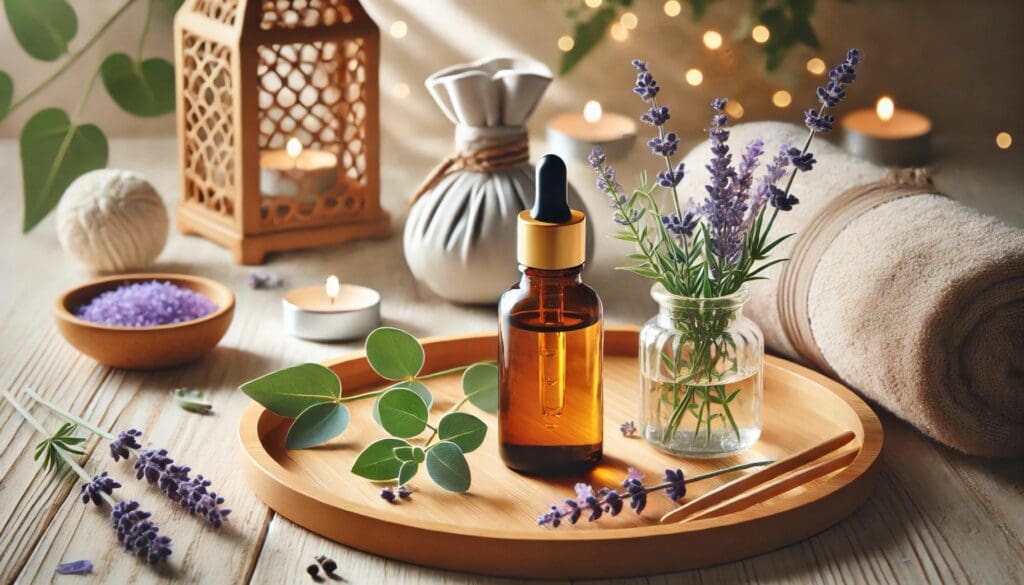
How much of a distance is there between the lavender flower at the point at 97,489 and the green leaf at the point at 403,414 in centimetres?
18

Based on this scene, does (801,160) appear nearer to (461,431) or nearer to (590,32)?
(461,431)

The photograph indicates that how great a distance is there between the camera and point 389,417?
2.67ft

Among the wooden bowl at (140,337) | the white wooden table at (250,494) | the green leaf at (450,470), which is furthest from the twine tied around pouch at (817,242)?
the wooden bowl at (140,337)

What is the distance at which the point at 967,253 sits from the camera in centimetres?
83

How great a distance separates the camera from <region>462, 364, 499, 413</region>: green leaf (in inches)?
35.0

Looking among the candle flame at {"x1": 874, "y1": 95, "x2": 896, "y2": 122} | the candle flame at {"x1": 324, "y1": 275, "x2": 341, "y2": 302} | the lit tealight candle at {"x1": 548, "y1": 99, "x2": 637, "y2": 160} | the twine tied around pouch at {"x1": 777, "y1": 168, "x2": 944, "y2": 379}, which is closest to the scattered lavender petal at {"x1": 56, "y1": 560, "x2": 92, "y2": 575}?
the candle flame at {"x1": 324, "y1": 275, "x2": 341, "y2": 302}

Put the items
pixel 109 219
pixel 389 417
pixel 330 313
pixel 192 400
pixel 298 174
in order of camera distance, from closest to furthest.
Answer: pixel 389 417 → pixel 192 400 → pixel 330 313 → pixel 109 219 → pixel 298 174

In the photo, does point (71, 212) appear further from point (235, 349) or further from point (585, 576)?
point (585, 576)

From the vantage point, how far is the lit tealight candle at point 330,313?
3.57 feet

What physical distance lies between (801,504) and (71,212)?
2.64ft

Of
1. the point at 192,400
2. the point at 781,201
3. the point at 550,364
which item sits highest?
the point at 781,201

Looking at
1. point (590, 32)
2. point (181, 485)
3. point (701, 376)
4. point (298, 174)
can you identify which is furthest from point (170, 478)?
point (590, 32)

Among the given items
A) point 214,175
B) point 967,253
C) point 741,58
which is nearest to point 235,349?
point 214,175

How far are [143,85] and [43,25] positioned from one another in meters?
0.12
